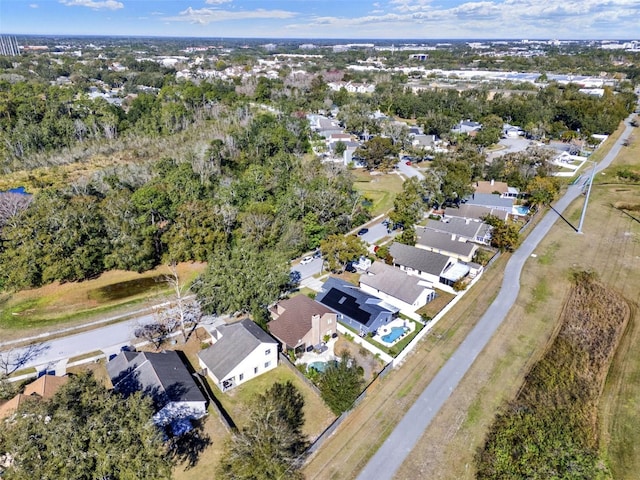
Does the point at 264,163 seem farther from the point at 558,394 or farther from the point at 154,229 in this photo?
the point at 558,394

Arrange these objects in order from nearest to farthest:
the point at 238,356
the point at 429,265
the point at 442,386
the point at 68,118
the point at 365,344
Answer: the point at 442,386, the point at 238,356, the point at 365,344, the point at 429,265, the point at 68,118

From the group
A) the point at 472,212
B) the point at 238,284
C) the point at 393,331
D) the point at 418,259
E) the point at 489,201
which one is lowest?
the point at 393,331

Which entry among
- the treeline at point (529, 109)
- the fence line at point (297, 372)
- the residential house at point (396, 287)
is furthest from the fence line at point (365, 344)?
the treeline at point (529, 109)

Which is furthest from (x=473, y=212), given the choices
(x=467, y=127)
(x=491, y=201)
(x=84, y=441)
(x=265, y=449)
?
(x=467, y=127)

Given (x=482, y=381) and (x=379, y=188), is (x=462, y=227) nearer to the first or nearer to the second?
(x=379, y=188)

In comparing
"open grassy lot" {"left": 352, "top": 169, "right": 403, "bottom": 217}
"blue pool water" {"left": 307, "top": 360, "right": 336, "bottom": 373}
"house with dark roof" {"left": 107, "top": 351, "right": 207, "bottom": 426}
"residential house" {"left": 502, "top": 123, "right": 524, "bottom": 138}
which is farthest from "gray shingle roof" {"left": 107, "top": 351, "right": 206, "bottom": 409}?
"residential house" {"left": 502, "top": 123, "right": 524, "bottom": 138}

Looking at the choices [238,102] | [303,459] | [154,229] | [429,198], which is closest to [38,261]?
[154,229]
